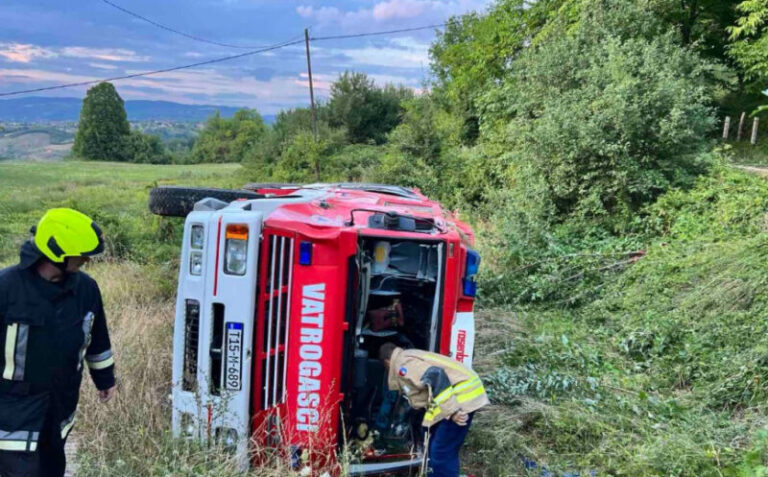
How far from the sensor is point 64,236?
2328 millimetres

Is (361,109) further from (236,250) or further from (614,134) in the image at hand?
(236,250)

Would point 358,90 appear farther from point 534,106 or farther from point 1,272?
point 1,272

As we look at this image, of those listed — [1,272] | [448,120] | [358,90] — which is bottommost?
[1,272]

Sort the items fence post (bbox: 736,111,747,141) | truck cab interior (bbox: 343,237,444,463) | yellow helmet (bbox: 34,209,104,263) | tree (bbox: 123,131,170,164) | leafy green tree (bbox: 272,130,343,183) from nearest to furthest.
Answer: yellow helmet (bbox: 34,209,104,263) → truck cab interior (bbox: 343,237,444,463) → fence post (bbox: 736,111,747,141) → leafy green tree (bbox: 272,130,343,183) → tree (bbox: 123,131,170,164)

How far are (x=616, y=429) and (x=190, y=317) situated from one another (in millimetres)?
2926

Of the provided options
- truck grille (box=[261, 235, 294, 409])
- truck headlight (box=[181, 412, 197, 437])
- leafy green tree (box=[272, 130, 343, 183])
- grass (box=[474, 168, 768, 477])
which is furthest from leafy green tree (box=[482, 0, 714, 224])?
leafy green tree (box=[272, 130, 343, 183])

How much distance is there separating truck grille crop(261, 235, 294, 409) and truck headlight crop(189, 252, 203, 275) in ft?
1.27

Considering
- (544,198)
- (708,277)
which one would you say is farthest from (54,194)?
(708,277)

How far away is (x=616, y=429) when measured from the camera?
3541mm

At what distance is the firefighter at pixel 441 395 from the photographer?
2.93m

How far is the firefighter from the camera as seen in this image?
293 centimetres

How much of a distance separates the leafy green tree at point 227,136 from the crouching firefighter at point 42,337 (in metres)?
62.4

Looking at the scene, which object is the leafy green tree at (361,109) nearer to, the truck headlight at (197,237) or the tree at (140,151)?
the truck headlight at (197,237)

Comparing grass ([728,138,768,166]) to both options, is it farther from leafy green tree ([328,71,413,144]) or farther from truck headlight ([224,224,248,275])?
leafy green tree ([328,71,413,144])
